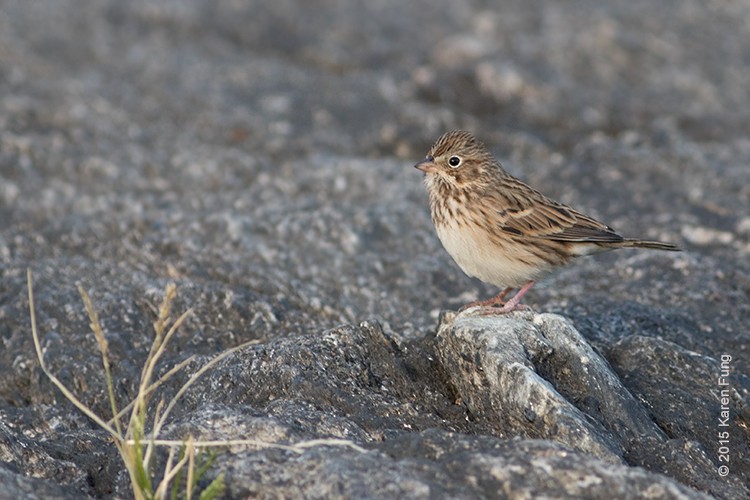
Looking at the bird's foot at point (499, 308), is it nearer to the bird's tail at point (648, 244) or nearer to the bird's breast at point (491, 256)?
the bird's breast at point (491, 256)

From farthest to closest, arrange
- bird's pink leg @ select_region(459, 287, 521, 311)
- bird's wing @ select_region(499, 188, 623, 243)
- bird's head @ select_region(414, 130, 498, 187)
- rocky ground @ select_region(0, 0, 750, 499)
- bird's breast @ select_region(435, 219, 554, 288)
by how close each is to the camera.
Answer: bird's head @ select_region(414, 130, 498, 187) → bird's wing @ select_region(499, 188, 623, 243) → bird's breast @ select_region(435, 219, 554, 288) → bird's pink leg @ select_region(459, 287, 521, 311) → rocky ground @ select_region(0, 0, 750, 499)

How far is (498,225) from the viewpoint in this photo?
22.3 feet

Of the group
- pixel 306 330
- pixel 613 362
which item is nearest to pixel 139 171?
pixel 306 330

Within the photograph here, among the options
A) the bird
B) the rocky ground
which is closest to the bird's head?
the bird

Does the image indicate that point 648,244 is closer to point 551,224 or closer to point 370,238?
point 551,224

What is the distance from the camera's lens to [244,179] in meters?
9.74

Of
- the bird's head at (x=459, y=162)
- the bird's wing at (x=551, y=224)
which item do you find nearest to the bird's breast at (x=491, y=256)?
the bird's wing at (x=551, y=224)

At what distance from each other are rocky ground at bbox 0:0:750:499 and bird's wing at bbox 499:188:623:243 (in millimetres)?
575

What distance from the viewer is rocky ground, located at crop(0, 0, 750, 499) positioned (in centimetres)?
468

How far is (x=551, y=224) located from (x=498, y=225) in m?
0.38

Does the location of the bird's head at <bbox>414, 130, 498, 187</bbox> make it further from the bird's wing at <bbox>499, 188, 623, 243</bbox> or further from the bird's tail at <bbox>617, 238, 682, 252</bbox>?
the bird's tail at <bbox>617, 238, 682, 252</bbox>

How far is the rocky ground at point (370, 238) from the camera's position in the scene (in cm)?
468

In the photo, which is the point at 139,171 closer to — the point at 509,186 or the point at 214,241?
the point at 214,241

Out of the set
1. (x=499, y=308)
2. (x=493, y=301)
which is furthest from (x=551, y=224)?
(x=499, y=308)
